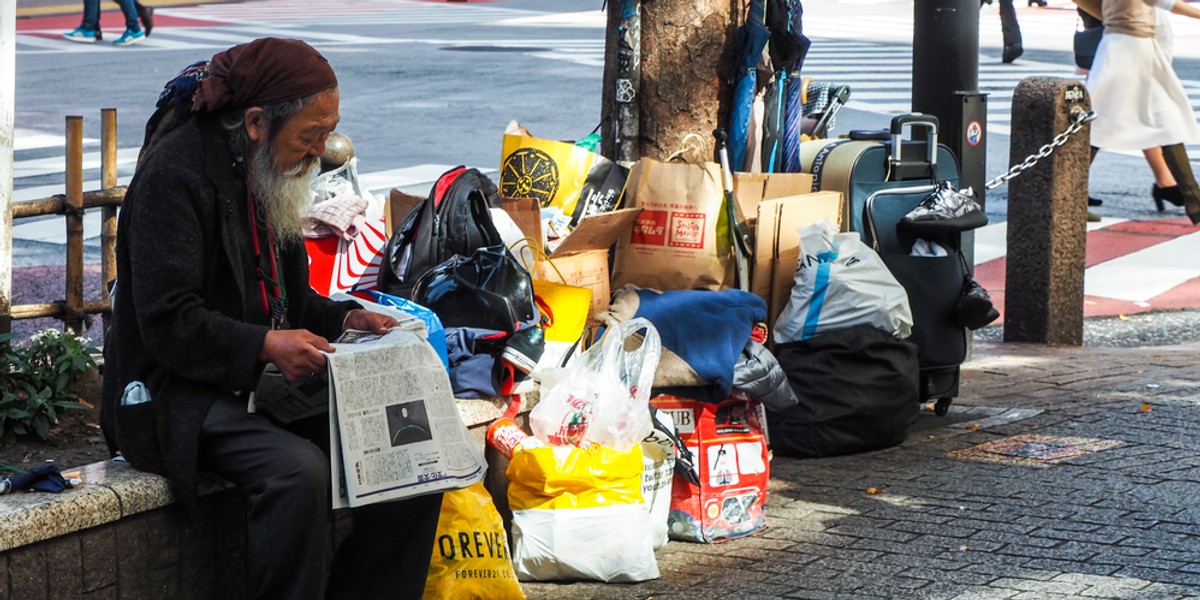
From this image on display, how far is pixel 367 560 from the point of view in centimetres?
366

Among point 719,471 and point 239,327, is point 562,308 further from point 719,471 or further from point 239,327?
point 239,327

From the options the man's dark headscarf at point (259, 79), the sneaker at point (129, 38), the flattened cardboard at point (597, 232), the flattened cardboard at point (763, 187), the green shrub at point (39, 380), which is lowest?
the green shrub at point (39, 380)

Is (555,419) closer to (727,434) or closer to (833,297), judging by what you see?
(727,434)

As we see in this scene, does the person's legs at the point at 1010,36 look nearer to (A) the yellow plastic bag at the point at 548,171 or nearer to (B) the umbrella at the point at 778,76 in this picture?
(B) the umbrella at the point at 778,76

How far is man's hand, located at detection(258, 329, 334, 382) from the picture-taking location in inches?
134

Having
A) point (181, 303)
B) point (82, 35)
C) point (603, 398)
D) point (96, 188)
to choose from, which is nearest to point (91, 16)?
point (82, 35)

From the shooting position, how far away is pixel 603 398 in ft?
14.1

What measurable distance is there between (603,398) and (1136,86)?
6630mm

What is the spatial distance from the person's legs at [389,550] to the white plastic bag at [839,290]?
205cm

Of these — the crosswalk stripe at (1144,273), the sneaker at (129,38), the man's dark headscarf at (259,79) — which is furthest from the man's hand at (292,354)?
the sneaker at (129,38)

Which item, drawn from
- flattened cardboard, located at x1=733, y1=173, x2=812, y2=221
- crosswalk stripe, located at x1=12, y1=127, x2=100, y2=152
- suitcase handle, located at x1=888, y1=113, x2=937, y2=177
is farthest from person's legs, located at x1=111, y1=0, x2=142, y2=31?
flattened cardboard, located at x1=733, y1=173, x2=812, y2=221

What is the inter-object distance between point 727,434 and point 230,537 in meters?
1.59

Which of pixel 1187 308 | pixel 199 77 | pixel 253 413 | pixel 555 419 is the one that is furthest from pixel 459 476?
pixel 1187 308

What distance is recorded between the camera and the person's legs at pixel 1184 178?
32.7ft
